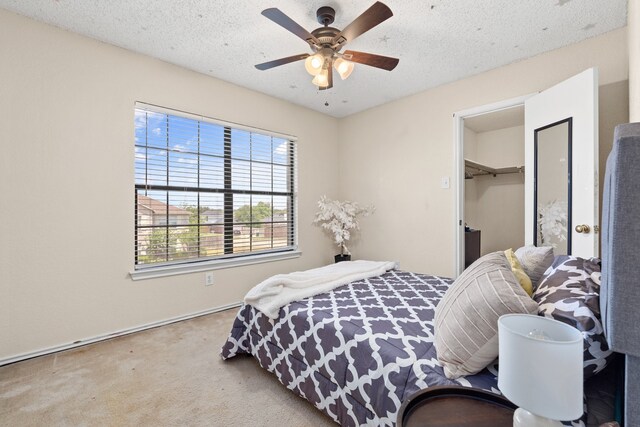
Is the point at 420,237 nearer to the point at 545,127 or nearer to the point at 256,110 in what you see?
the point at 545,127

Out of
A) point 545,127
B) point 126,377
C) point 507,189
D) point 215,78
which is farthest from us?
point 507,189

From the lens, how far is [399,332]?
4.63 feet

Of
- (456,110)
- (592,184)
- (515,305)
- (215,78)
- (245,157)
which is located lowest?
(515,305)

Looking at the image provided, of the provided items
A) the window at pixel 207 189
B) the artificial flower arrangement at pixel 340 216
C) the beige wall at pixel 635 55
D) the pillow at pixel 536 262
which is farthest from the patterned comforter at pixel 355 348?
the artificial flower arrangement at pixel 340 216

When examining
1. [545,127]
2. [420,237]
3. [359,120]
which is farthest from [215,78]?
[545,127]

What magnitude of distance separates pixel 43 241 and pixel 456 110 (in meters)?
4.02

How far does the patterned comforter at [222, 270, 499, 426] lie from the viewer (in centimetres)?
119

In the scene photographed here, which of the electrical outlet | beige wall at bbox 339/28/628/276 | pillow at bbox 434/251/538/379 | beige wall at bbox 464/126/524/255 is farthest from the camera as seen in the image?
beige wall at bbox 464/126/524/255

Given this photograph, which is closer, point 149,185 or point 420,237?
point 149,185

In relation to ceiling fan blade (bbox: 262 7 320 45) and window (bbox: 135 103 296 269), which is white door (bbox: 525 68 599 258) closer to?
ceiling fan blade (bbox: 262 7 320 45)

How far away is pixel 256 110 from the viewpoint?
3.55 metres

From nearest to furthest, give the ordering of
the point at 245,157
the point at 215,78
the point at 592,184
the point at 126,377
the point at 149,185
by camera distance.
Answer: the point at 126,377 < the point at 592,184 < the point at 149,185 < the point at 215,78 < the point at 245,157

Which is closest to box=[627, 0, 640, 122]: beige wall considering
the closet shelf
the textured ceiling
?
the textured ceiling

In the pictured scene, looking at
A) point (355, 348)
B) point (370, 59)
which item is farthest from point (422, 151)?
point (355, 348)
